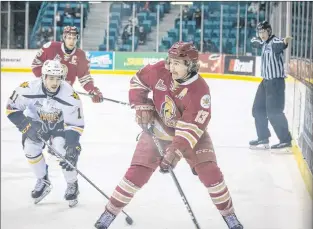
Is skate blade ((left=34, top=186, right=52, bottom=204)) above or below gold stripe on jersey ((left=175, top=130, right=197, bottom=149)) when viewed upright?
below

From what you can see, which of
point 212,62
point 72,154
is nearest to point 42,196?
point 72,154

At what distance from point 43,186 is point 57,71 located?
389 mm

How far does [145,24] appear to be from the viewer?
7.66ft

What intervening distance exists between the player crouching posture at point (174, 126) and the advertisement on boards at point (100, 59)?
419 millimetres

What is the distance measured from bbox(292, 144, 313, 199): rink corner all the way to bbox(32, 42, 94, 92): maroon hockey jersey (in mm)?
781

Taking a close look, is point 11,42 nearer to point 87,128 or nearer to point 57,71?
point 57,71

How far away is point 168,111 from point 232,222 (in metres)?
0.38

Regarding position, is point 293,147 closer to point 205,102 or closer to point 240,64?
point 240,64

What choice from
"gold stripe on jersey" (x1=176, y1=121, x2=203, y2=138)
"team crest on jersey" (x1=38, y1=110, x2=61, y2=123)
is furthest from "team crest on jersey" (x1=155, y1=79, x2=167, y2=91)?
"team crest on jersey" (x1=38, y1=110, x2=61, y2=123)

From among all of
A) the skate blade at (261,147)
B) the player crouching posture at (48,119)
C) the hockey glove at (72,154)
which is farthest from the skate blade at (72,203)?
the skate blade at (261,147)

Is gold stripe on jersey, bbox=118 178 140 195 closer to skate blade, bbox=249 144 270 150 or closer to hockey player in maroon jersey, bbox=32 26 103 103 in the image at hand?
hockey player in maroon jersey, bbox=32 26 103 103

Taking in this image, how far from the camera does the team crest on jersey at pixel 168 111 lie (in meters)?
1.76

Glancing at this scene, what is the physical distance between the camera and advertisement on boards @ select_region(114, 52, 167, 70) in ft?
6.86

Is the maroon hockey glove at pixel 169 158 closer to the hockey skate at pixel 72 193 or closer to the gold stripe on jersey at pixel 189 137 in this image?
the gold stripe on jersey at pixel 189 137
